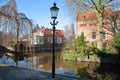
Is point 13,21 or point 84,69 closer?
point 84,69

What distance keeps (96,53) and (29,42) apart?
34.8 feet

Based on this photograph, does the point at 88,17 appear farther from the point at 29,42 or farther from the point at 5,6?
the point at 5,6

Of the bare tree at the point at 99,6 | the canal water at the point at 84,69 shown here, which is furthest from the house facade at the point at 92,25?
the canal water at the point at 84,69

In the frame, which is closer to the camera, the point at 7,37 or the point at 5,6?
the point at 5,6

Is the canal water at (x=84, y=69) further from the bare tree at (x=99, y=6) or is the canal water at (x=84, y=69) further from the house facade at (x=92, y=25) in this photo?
the house facade at (x=92, y=25)

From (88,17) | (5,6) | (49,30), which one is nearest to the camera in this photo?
(5,6)

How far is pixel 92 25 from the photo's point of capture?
35062mm

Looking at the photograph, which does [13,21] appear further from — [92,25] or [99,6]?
[92,25]

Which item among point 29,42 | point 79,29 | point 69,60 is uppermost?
point 79,29

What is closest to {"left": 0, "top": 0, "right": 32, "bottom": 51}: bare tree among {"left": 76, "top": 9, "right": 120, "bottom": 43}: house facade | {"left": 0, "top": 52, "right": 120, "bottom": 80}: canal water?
{"left": 0, "top": 52, "right": 120, "bottom": 80}: canal water

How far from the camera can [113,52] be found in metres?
22.0

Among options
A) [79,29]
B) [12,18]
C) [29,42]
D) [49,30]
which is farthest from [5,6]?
[49,30]

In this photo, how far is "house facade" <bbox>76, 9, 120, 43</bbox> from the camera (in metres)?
32.4

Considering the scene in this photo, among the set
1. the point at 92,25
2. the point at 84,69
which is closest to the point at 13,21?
the point at 84,69
